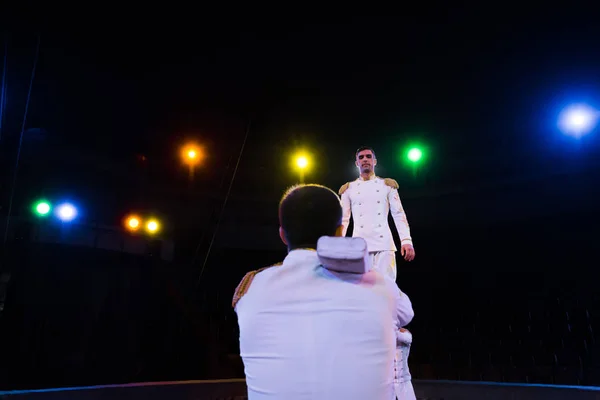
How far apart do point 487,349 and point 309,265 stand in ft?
28.0

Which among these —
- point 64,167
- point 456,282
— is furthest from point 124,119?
point 456,282

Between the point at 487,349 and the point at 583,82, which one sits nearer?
the point at 583,82

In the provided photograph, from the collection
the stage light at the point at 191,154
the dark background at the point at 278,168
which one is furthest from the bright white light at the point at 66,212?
the stage light at the point at 191,154

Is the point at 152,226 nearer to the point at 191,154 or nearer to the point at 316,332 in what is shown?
the point at 191,154

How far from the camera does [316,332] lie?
1248 mm

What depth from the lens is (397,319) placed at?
1436 mm

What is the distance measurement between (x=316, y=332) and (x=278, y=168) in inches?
430

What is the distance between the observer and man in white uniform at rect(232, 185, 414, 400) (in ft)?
4.03

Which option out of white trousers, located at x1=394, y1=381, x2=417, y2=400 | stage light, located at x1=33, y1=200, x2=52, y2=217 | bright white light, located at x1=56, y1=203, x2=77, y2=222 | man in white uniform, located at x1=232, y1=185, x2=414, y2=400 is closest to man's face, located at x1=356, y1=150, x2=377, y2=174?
white trousers, located at x1=394, y1=381, x2=417, y2=400

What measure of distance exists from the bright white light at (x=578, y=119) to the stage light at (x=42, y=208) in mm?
11607

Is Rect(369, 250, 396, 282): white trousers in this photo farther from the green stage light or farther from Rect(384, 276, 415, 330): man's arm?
the green stage light

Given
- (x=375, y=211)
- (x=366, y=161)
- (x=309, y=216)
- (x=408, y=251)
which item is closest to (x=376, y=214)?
(x=375, y=211)

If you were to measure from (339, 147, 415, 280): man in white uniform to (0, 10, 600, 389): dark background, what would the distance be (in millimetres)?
3313

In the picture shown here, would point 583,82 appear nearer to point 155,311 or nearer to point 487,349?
point 487,349
